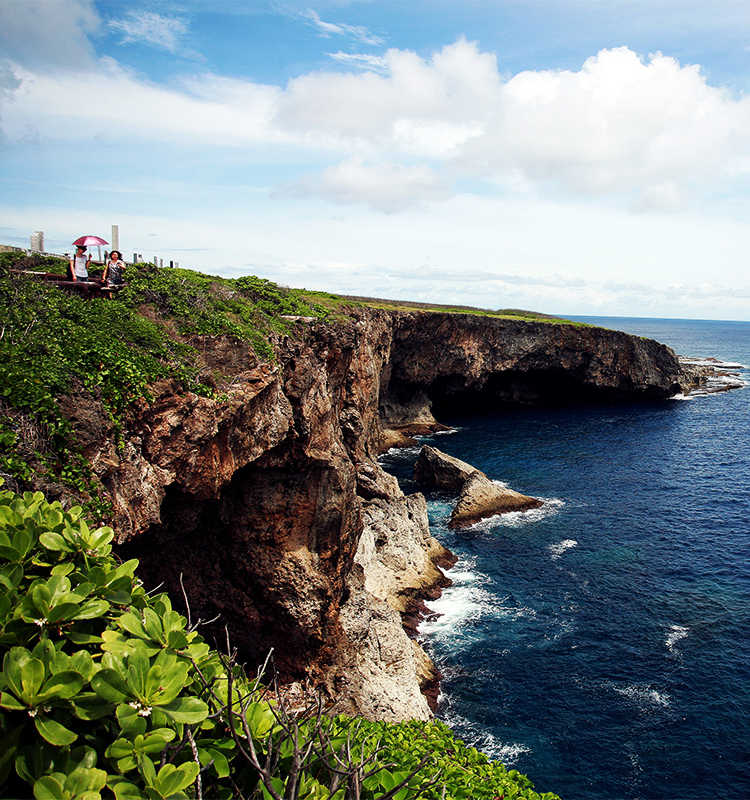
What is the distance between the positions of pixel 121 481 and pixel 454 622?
2291 centimetres

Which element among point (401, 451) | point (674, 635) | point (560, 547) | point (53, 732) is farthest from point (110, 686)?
point (401, 451)

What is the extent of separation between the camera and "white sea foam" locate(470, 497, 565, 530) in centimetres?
4281

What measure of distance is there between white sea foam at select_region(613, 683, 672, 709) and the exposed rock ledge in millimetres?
18593

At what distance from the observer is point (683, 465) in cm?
5594

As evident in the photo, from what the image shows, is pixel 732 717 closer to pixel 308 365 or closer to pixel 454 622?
pixel 454 622

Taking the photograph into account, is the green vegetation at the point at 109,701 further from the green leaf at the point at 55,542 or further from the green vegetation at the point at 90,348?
the green vegetation at the point at 90,348

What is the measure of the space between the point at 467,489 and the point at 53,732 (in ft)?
142

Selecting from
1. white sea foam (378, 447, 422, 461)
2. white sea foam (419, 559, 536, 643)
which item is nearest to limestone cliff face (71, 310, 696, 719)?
white sea foam (419, 559, 536, 643)

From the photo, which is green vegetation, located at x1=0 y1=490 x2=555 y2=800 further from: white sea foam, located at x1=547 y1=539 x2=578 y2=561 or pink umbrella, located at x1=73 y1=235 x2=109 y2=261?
white sea foam, located at x1=547 y1=539 x2=578 y2=561

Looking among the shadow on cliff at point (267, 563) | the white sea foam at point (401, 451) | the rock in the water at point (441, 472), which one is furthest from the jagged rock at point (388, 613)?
the white sea foam at point (401, 451)

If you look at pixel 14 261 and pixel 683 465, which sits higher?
pixel 14 261

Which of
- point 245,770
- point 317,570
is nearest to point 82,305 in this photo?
point 317,570

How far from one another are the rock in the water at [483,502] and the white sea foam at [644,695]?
1864 cm

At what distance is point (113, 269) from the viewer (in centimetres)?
1858
